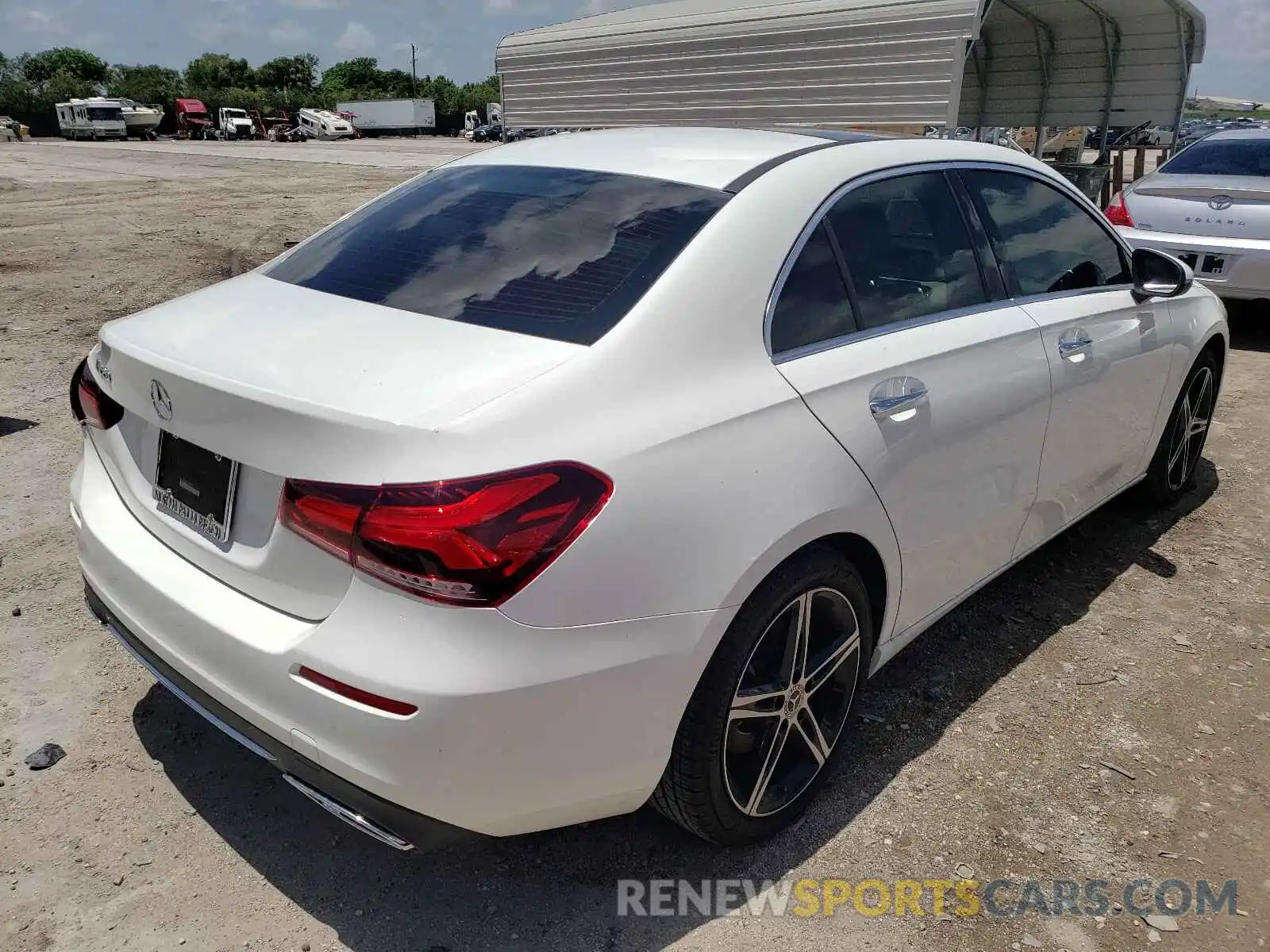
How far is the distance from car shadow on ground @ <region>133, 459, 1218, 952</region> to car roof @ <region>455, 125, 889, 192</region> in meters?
1.44

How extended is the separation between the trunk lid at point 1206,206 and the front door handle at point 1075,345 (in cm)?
490

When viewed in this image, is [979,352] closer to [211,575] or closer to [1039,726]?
[1039,726]

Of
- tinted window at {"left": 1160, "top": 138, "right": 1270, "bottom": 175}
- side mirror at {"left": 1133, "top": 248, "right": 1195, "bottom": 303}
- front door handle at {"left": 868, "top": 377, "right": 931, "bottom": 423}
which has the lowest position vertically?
front door handle at {"left": 868, "top": 377, "right": 931, "bottom": 423}

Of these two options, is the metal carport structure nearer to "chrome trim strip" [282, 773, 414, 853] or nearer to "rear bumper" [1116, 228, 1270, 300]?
"rear bumper" [1116, 228, 1270, 300]

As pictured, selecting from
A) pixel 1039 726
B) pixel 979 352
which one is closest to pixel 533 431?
pixel 979 352

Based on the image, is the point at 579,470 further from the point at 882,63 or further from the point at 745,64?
the point at 745,64

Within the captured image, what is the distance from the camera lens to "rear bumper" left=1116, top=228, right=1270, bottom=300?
693cm

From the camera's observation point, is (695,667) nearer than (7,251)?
Yes

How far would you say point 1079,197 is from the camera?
359 centimetres

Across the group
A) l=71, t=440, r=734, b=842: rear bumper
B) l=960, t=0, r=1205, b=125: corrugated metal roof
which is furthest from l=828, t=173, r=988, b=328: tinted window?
l=960, t=0, r=1205, b=125: corrugated metal roof

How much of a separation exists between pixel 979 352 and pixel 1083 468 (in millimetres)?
957

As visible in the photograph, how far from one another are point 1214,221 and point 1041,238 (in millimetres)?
4890

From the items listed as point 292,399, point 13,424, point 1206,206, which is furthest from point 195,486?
point 1206,206

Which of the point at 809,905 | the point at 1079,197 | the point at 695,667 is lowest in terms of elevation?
the point at 809,905
